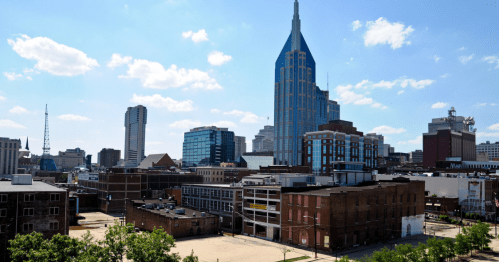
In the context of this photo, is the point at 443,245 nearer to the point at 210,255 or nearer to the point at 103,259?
the point at 210,255

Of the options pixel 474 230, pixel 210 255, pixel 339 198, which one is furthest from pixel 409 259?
pixel 210 255

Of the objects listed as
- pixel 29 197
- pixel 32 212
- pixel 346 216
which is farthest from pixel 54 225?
pixel 346 216

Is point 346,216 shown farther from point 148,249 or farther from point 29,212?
point 29,212

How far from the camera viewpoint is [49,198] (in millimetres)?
64688

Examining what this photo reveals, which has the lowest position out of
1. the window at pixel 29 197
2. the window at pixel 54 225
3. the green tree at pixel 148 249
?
the window at pixel 54 225

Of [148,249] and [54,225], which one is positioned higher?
[148,249]

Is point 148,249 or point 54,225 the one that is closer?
point 148,249

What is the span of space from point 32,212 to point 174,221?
93.0 ft

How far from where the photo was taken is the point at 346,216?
73.6 m

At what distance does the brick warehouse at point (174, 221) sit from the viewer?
81.9m

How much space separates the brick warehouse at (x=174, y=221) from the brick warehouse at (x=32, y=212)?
72.0 ft

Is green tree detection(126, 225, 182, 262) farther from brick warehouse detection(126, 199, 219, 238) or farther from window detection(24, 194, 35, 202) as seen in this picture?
brick warehouse detection(126, 199, 219, 238)

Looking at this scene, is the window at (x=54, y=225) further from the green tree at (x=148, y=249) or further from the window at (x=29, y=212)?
the green tree at (x=148, y=249)

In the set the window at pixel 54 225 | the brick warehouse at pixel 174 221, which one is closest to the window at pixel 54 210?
the window at pixel 54 225
